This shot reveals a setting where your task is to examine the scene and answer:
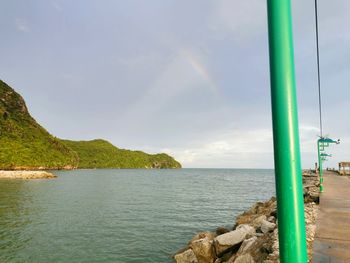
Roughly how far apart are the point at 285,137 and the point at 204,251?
1139 centimetres

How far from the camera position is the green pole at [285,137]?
58.1 inches

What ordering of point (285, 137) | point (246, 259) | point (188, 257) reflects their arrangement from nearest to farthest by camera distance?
point (285, 137), point (246, 259), point (188, 257)

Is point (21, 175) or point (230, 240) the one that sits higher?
point (21, 175)

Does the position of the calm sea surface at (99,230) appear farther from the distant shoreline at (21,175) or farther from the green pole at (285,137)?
the distant shoreline at (21,175)

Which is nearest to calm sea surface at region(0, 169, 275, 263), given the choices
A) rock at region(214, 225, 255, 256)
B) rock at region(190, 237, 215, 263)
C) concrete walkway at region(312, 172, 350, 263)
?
rock at region(190, 237, 215, 263)

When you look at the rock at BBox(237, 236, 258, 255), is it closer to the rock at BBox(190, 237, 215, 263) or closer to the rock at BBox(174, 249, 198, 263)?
the rock at BBox(190, 237, 215, 263)

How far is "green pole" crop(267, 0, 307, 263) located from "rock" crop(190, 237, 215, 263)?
1118 cm

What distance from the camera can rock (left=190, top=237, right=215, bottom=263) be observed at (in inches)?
458

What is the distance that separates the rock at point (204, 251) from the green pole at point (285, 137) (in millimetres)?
11175

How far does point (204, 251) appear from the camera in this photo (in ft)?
38.5

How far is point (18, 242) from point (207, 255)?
38.2ft

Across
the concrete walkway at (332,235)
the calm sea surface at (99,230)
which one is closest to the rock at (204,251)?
the calm sea surface at (99,230)

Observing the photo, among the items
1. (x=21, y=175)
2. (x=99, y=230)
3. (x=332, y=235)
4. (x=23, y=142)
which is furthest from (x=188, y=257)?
(x=23, y=142)

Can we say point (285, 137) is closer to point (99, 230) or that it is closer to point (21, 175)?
point (99, 230)
